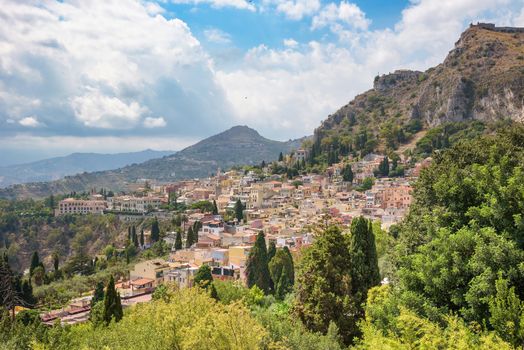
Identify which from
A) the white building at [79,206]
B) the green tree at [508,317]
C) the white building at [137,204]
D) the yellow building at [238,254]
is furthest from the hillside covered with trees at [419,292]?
the white building at [79,206]

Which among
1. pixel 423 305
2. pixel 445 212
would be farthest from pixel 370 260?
pixel 423 305

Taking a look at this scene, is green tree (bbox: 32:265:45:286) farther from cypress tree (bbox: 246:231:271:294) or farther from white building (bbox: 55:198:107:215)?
white building (bbox: 55:198:107:215)

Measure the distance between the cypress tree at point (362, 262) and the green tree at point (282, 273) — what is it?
1267cm

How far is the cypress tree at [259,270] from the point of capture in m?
35.5

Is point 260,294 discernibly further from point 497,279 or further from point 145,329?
point 497,279

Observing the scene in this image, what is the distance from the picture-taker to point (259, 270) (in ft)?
117

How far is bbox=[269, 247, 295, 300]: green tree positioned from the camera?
3300 centimetres

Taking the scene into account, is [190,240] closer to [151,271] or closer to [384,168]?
[151,271]

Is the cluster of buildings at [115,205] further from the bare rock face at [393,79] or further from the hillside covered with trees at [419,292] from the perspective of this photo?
the hillside covered with trees at [419,292]

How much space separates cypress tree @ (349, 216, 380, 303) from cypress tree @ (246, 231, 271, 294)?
15.8 metres

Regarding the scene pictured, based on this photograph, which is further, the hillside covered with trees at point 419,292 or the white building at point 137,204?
the white building at point 137,204

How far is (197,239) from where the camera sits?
57844mm

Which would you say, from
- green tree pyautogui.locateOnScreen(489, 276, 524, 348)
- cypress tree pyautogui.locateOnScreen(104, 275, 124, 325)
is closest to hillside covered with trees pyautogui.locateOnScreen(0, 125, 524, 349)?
green tree pyautogui.locateOnScreen(489, 276, 524, 348)

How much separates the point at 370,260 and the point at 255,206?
59.9 meters
